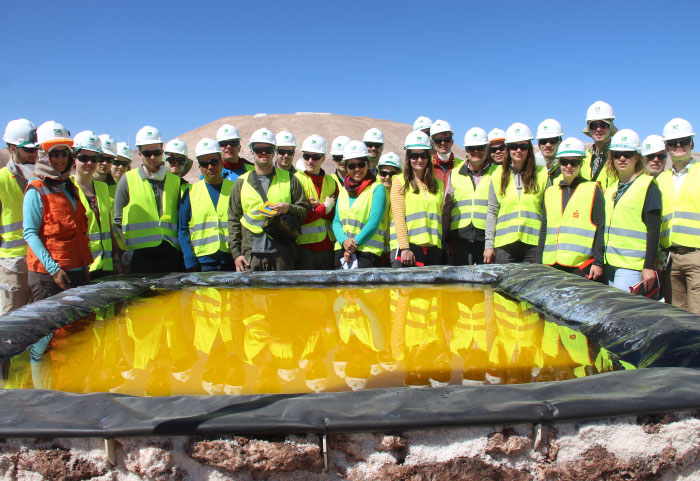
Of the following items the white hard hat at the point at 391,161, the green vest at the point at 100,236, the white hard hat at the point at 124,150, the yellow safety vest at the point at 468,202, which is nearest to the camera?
the green vest at the point at 100,236

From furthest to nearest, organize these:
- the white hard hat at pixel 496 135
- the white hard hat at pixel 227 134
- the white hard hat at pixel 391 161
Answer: the white hard hat at pixel 496 135 < the white hard hat at pixel 227 134 < the white hard hat at pixel 391 161

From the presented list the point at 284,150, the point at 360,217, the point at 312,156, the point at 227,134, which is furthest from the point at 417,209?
the point at 227,134

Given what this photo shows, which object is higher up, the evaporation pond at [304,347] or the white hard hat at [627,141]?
the white hard hat at [627,141]

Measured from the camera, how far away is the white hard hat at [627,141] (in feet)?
14.1

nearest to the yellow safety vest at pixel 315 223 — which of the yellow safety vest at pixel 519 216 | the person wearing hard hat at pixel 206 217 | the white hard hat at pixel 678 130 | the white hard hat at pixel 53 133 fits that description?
the person wearing hard hat at pixel 206 217

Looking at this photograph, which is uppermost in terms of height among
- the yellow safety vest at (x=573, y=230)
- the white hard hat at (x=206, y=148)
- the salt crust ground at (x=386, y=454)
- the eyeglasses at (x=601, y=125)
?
the eyeglasses at (x=601, y=125)

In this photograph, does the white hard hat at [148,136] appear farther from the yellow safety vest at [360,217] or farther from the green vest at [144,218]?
the yellow safety vest at [360,217]

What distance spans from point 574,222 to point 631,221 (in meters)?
0.42

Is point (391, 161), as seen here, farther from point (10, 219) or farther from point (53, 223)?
point (10, 219)

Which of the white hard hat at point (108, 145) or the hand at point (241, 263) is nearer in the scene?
the hand at point (241, 263)

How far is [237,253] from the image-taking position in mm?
4941

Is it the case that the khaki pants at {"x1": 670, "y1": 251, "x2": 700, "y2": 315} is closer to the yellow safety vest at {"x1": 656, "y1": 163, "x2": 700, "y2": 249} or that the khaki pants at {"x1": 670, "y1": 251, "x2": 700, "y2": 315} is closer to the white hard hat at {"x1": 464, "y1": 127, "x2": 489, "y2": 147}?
the yellow safety vest at {"x1": 656, "y1": 163, "x2": 700, "y2": 249}

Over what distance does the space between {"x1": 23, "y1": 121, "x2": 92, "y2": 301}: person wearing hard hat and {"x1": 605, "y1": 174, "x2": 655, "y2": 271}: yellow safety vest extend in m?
4.01

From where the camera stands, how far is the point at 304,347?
285cm
